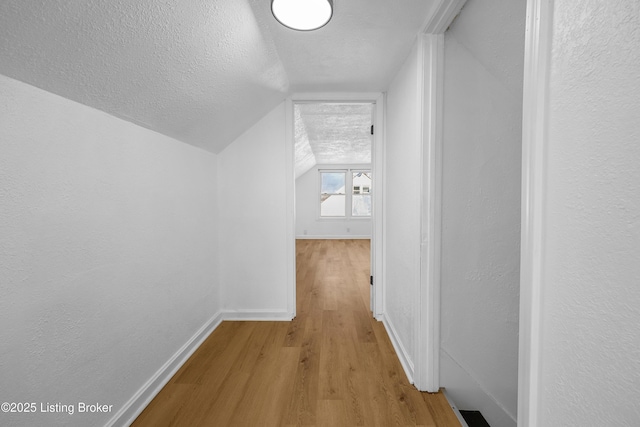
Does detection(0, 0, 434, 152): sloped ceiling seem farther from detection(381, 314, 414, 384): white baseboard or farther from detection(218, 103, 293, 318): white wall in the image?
detection(381, 314, 414, 384): white baseboard

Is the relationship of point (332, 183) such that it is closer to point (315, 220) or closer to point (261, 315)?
point (315, 220)

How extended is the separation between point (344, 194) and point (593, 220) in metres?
7.42

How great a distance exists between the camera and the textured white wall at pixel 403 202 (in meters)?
1.69

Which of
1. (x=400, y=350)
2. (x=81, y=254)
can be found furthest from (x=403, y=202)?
(x=81, y=254)

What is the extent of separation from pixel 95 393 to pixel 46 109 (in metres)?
1.13

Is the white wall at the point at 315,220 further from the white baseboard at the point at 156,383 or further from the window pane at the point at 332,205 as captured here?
the white baseboard at the point at 156,383

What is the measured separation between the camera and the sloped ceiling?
860 mm

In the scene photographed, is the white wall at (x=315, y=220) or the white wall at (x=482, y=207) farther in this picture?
the white wall at (x=315, y=220)

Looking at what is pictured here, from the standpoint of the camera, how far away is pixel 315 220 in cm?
794

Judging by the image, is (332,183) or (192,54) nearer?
(192,54)

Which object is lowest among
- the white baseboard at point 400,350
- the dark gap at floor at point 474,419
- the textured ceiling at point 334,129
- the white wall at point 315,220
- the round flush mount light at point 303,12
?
the dark gap at floor at point 474,419

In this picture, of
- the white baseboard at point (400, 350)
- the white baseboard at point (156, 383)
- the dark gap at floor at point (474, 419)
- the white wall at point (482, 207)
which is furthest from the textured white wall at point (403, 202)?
the white baseboard at point (156, 383)

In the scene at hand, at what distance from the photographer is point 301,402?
1525 millimetres

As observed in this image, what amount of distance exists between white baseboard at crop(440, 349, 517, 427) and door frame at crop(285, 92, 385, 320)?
98 cm
